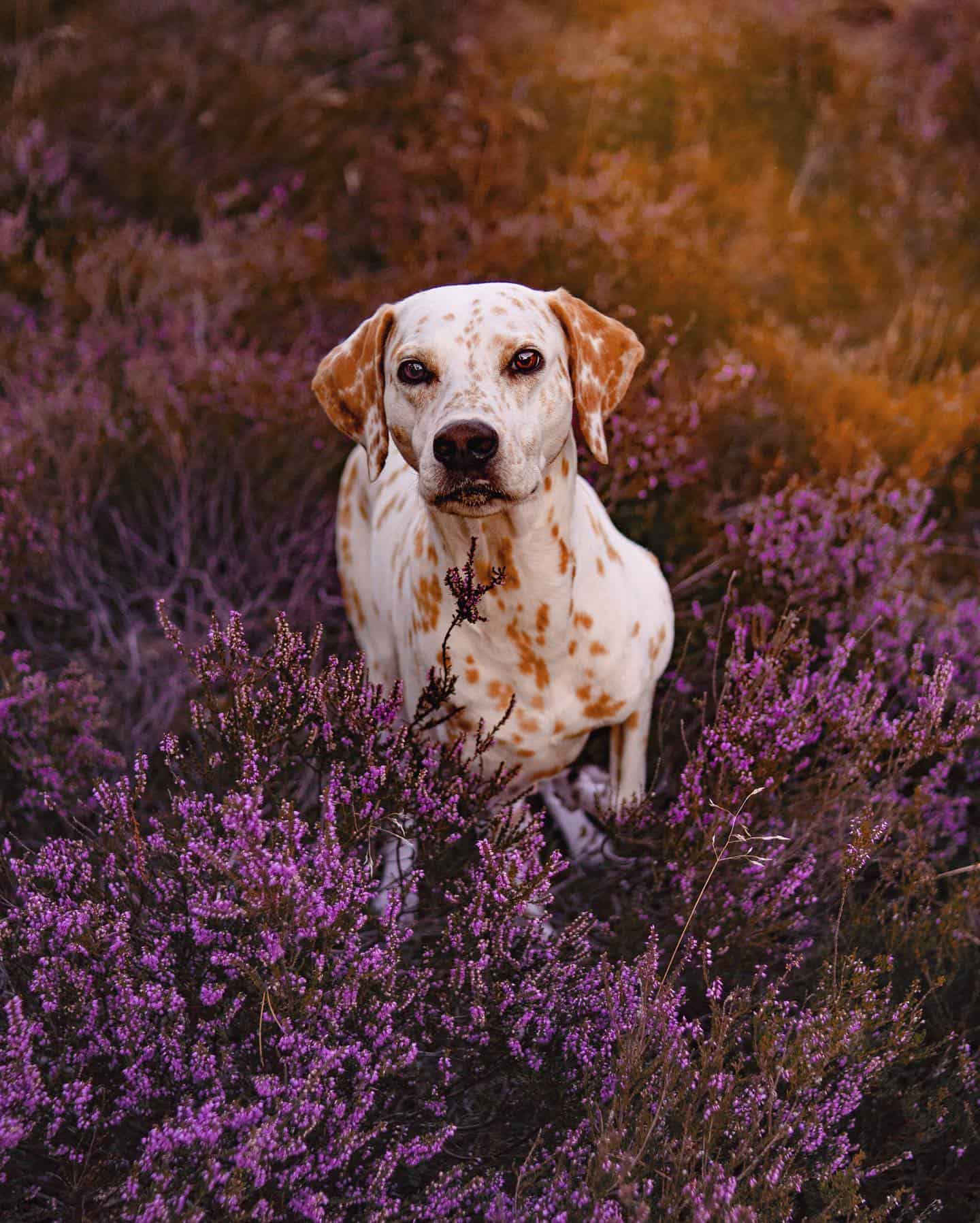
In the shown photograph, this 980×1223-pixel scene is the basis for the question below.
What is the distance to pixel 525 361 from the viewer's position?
2094 mm

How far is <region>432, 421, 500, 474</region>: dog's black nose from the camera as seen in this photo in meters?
1.91

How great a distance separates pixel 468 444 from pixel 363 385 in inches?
21.4

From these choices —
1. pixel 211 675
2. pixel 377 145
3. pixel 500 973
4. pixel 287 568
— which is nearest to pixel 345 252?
pixel 377 145

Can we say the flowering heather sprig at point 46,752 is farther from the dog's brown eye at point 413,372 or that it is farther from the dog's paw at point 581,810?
the dog's brown eye at point 413,372

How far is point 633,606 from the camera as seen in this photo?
2465 mm

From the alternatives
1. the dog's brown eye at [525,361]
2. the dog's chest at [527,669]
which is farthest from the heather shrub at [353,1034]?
the dog's brown eye at [525,361]

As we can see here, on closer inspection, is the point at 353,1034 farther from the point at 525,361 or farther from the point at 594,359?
the point at 594,359

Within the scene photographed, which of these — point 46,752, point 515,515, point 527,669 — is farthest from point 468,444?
point 46,752

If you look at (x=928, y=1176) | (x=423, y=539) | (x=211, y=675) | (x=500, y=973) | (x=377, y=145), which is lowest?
A: (x=928, y=1176)

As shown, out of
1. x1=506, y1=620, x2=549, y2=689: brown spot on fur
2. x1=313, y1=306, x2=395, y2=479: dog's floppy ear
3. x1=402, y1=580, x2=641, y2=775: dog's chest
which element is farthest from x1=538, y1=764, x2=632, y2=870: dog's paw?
x1=313, y1=306, x2=395, y2=479: dog's floppy ear

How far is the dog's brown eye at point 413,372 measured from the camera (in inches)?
82.8

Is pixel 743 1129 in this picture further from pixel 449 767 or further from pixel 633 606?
pixel 633 606

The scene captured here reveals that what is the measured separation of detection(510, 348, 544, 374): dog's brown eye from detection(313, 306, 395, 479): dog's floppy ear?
1.23 ft

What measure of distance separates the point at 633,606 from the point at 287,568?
1.71m
